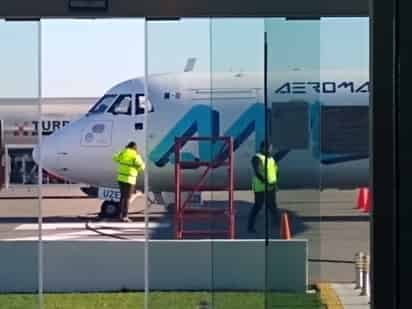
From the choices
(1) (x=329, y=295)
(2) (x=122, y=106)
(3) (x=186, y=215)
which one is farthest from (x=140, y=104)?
(1) (x=329, y=295)

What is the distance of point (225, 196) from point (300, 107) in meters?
3.65

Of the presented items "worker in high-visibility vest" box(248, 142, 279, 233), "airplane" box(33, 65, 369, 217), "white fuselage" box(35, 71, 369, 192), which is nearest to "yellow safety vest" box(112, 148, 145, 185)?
"white fuselage" box(35, 71, 369, 192)

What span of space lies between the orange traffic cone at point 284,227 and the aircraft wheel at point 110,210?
46.0 ft

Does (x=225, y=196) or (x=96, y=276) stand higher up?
(x=225, y=196)

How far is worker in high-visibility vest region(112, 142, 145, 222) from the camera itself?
18.2 m

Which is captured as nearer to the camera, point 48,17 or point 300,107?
point 48,17

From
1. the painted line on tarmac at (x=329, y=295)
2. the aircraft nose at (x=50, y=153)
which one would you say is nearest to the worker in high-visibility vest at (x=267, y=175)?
the painted line on tarmac at (x=329, y=295)

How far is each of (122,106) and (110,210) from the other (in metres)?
2.16

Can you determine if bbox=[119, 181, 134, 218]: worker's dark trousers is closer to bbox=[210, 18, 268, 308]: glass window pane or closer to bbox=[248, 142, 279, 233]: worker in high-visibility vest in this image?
bbox=[210, 18, 268, 308]: glass window pane

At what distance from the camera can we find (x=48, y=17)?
4.53 meters

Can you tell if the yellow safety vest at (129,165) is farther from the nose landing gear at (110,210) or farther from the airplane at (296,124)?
the airplane at (296,124)
